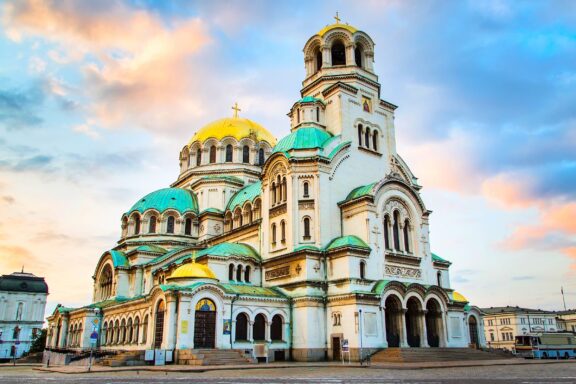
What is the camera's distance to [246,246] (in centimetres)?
4172

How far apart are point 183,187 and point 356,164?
23.9 metres

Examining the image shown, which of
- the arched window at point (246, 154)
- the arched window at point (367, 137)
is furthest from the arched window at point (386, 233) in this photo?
the arched window at point (246, 154)

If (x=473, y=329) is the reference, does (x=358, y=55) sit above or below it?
above

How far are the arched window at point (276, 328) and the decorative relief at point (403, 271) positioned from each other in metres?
8.60

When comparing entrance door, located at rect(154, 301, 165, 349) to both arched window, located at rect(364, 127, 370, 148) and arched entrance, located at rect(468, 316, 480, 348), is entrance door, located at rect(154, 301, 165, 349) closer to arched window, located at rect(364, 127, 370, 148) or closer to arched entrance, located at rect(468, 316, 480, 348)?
arched window, located at rect(364, 127, 370, 148)

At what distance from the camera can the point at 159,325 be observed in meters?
33.7

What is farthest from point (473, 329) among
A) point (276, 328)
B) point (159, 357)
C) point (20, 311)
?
point (20, 311)

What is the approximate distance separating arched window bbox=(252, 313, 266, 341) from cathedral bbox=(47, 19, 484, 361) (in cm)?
7

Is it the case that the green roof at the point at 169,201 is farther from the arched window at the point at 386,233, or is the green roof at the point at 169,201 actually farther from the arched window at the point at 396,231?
the arched window at the point at 396,231

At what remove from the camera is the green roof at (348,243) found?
35.5 metres

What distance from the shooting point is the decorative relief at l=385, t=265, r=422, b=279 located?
37719 mm

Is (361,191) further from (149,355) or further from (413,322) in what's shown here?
(149,355)

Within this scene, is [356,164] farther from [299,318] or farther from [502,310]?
[502,310]

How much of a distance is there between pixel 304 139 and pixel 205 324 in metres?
16.0
